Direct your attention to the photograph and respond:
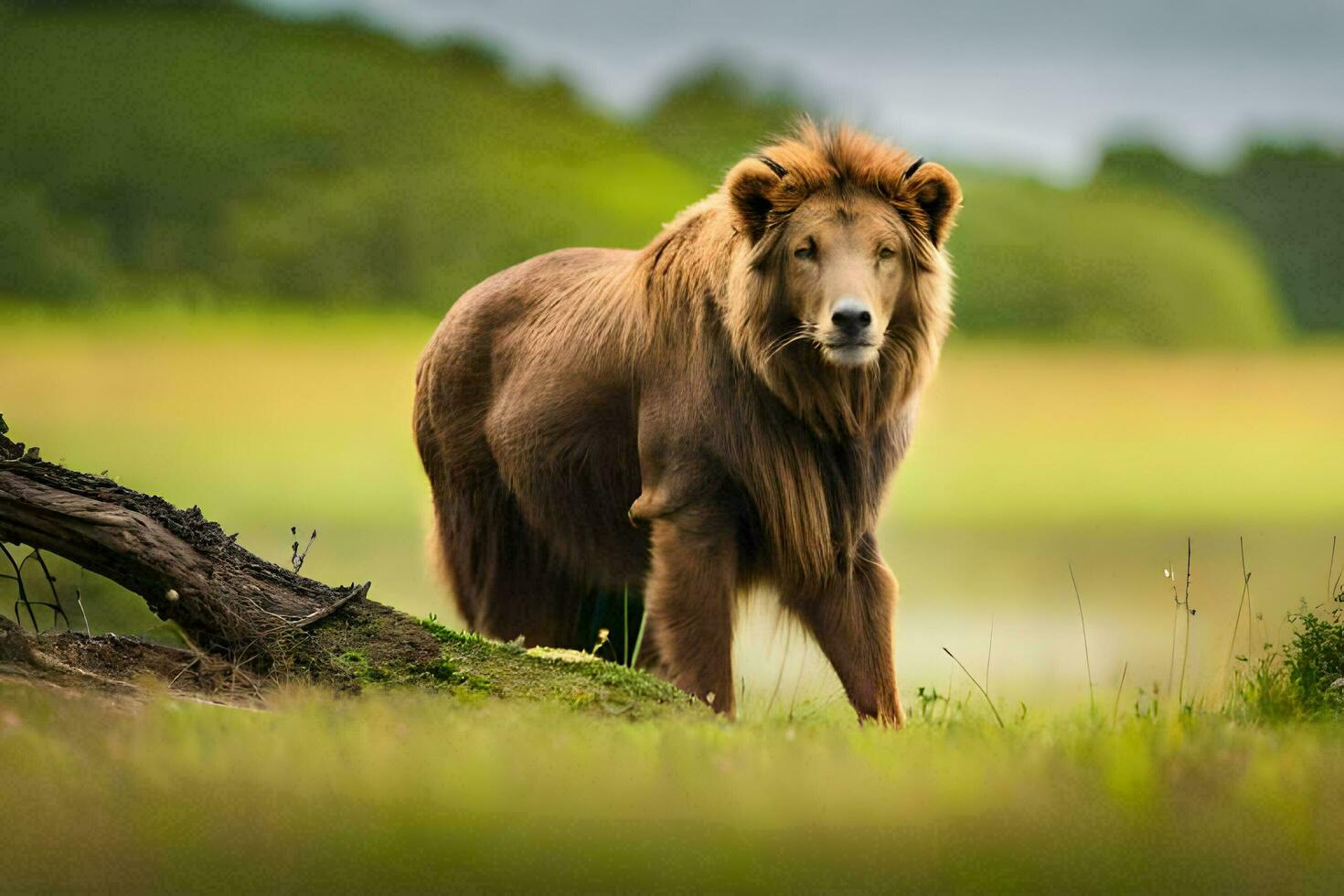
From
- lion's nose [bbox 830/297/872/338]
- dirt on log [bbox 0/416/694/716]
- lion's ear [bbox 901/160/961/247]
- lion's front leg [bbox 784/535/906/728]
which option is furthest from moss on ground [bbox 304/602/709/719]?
lion's ear [bbox 901/160/961/247]

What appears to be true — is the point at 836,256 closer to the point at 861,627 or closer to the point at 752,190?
the point at 752,190

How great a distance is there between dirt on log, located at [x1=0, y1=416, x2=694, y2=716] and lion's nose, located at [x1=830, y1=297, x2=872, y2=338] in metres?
1.70

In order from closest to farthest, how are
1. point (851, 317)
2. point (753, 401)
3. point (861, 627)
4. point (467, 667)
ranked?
point (851, 317) < point (467, 667) < point (753, 401) < point (861, 627)

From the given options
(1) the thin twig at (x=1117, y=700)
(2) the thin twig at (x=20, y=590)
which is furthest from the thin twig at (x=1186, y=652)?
(2) the thin twig at (x=20, y=590)

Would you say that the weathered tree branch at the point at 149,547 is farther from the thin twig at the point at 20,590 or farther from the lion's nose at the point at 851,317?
the lion's nose at the point at 851,317

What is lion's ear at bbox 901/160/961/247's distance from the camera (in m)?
7.10

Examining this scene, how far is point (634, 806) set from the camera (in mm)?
4941

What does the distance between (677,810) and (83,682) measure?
2.79 m

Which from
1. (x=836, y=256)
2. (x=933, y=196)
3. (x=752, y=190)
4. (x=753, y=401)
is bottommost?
(x=753, y=401)

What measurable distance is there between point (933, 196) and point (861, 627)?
204cm

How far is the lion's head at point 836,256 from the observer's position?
691cm

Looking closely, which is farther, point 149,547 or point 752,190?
point 752,190

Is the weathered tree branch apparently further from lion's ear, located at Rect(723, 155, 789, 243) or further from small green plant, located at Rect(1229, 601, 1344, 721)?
small green plant, located at Rect(1229, 601, 1344, 721)

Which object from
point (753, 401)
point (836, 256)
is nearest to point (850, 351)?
point (836, 256)
